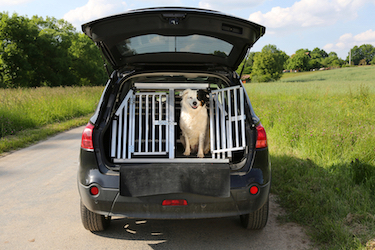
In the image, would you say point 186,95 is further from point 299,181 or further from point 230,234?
point 299,181

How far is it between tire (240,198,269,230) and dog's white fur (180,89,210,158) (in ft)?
3.03

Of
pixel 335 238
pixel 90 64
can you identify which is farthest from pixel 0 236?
pixel 90 64

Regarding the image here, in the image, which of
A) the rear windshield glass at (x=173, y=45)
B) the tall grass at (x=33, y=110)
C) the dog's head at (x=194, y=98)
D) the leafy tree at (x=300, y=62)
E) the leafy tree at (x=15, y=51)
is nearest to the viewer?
the rear windshield glass at (x=173, y=45)

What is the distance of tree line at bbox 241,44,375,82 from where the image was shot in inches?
3206

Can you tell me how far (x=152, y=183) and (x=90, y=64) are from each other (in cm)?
5803

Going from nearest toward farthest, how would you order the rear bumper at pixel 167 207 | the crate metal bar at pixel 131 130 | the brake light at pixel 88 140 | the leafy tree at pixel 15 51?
the rear bumper at pixel 167 207 < the brake light at pixel 88 140 < the crate metal bar at pixel 131 130 < the leafy tree at pixel 15 51

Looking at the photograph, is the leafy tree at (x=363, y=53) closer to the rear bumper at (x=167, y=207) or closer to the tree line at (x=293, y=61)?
the tree line at (x=293, y=61)

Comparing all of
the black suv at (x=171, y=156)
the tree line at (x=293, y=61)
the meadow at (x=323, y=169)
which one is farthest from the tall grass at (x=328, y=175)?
the tree line at (x=293, y=61)

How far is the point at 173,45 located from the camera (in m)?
3.25

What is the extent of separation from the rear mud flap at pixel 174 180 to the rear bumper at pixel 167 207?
1.8 inches

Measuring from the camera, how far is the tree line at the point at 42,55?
38875mm

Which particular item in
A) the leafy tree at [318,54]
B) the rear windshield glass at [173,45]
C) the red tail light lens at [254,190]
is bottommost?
the red tail light lens at [254,190]

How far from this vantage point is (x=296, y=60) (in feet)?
386

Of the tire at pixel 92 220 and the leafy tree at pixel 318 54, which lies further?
the leafy tree at pixel 318 54
